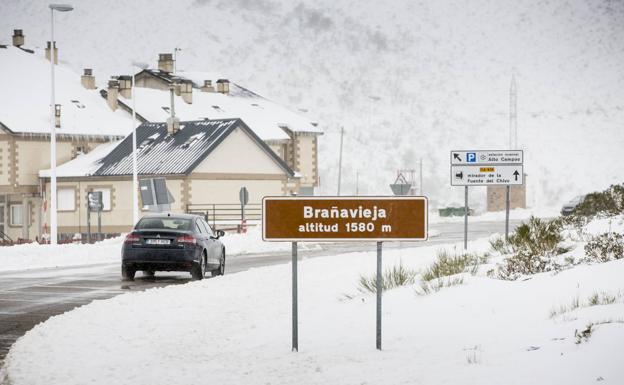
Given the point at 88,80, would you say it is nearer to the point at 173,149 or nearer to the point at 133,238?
the point at 173,149

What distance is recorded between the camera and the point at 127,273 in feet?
74.6

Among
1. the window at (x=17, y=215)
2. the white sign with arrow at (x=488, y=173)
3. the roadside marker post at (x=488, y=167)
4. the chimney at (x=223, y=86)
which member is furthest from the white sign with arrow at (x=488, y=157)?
the chimney at (x=223, y=86)

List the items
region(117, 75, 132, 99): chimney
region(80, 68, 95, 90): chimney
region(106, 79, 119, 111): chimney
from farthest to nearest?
region(80, 68, 95, 90): chimney → region(117, 75, 132, 99): chimney → region(106, 79, 119, 111): chimney

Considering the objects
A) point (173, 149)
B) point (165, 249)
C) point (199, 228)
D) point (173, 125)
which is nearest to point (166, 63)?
point (173, 125)


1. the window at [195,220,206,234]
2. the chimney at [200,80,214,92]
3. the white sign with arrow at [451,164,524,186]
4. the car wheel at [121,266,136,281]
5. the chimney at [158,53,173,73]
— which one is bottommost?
the car wheel at [121,266,136,281]

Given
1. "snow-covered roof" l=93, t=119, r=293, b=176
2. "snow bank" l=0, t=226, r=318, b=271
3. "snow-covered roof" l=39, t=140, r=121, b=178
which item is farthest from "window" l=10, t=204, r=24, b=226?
"snow bank" l=0, t=226, r=318, b=271

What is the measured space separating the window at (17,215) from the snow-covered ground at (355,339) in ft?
158

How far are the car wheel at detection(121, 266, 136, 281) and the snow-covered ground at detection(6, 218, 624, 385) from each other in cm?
651

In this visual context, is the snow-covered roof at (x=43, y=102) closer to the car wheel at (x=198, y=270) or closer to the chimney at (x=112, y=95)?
the chimney at (x=112, y=95)

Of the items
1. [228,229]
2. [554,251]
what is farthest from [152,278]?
[228,229]

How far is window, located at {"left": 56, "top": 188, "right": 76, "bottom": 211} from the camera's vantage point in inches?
2415

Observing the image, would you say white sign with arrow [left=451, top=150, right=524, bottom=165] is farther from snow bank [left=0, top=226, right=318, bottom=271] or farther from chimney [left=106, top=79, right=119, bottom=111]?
chimney [left=106, top=79, right=119, bottom=111]

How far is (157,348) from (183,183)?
151ft

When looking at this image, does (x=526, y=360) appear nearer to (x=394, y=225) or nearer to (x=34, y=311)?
(x=394, y=225)
